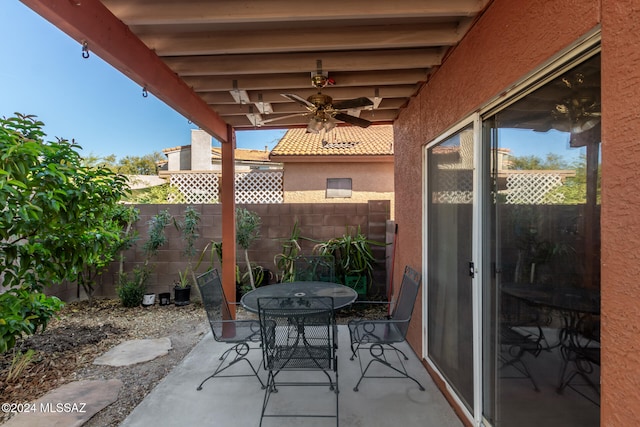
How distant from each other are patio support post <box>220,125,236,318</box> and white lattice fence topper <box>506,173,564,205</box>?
3.39 m

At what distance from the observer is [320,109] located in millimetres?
2840

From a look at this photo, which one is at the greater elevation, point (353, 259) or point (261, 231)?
point (261, 231)

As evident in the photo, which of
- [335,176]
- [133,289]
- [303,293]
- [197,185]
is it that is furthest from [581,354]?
[197,185]

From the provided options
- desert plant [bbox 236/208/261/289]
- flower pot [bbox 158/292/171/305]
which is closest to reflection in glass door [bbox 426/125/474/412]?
desert plant [bbox 236/208/261/289]

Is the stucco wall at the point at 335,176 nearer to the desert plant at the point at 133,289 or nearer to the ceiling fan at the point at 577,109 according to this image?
the desert plant at the point at 133,289

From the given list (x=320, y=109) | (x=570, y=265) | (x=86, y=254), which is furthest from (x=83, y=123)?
(x=570, y=265)

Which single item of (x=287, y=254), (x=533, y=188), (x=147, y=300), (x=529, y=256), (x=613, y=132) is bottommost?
(x=147, y=300)

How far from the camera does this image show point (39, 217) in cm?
254

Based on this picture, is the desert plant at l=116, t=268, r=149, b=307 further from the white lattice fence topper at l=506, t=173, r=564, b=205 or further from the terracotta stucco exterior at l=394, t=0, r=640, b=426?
the terracotta stucco exterior at l=394, t=0, r=640, b=426

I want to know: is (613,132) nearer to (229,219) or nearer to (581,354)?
(581,354)

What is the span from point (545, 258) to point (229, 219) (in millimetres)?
3631

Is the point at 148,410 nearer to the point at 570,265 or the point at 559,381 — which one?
the point at 559,381

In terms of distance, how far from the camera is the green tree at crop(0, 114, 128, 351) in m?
2.22

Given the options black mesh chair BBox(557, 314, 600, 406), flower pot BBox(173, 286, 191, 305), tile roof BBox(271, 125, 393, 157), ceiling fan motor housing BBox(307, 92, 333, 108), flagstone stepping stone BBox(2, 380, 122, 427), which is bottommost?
flagstone stepping stone BBox(2, 380, 122, 427)
